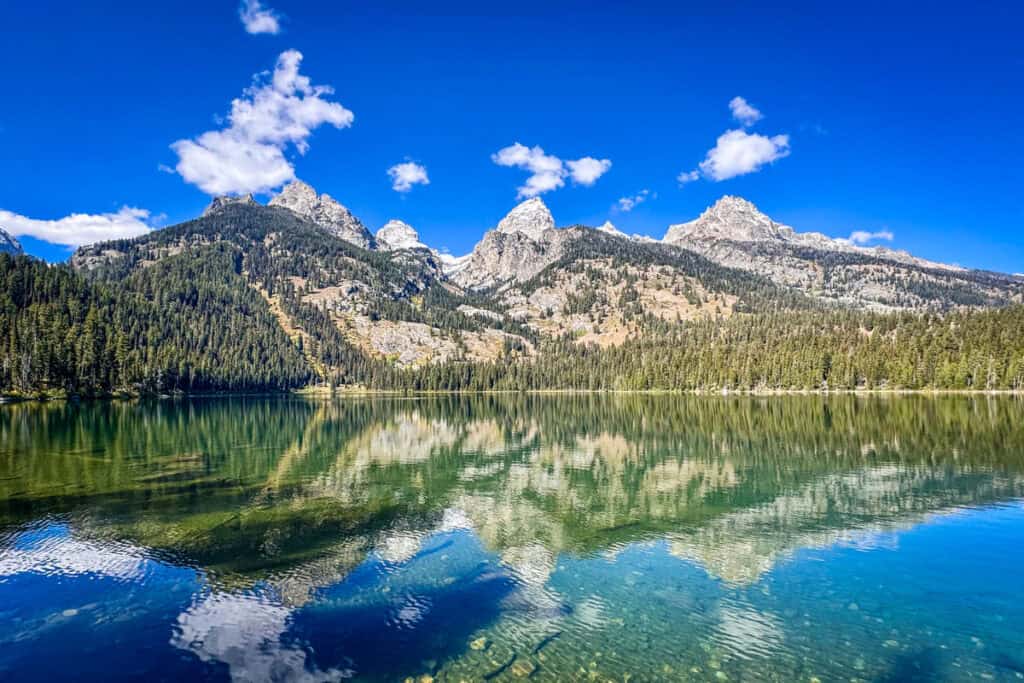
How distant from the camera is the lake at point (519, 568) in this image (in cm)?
1609

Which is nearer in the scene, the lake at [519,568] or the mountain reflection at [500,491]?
the lake at [519,568]

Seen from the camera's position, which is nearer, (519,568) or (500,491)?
(519,568)

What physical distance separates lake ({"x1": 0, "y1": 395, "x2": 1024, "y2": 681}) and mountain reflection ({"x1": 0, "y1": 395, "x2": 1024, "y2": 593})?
0.26m

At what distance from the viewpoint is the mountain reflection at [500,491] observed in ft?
86.1

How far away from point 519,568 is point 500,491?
1680 centimetres

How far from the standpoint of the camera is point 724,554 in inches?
996

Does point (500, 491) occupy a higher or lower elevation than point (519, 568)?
lower

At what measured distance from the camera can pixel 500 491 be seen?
40812mm

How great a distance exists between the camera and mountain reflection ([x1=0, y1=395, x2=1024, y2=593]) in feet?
86.1

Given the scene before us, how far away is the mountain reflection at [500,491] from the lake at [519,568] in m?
0.26

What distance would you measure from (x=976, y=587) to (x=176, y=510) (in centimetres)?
3976

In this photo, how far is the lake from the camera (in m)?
16.1

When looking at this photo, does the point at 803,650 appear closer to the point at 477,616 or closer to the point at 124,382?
the point at 477,616

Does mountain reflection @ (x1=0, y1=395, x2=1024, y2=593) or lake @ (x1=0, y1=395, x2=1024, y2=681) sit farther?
mountain reflection @ (x1=0, y1=395, x2=1024, y2=593)
